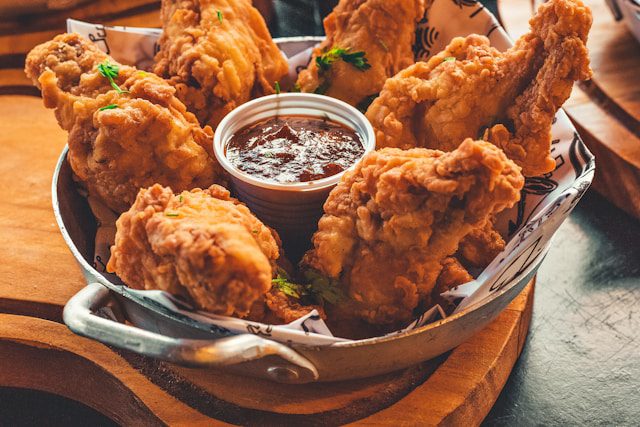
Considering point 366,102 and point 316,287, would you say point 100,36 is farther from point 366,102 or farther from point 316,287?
point 316,287

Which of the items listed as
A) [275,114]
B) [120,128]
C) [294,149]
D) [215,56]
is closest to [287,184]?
[294,149]

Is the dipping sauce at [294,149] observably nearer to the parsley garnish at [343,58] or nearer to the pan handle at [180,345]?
the parsley garnish at [343,58]

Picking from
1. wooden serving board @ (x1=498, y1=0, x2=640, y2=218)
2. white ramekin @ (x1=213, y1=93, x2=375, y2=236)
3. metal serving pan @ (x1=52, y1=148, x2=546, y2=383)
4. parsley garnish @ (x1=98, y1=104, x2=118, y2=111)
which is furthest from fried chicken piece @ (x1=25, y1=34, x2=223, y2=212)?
wooden serving board @ (x1=498, y1=0, x2=640, y2=218)

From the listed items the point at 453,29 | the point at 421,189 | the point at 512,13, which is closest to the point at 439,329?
the point at 421,189

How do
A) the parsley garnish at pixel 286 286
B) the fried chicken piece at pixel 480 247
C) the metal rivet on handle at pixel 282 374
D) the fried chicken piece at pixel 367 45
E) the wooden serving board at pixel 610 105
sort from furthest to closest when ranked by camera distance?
the wooden serving board at pixel 610 105
the fried chicken piece at pixel 367 45
the fried chicken piece at pixel 480 247
the parsley garnish at pixel 286 286
the metal rivet on handle at pixel 282 374

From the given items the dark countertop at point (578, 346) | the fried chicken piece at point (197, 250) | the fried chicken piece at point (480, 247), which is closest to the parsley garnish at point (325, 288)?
the fried chicken piece at point (197, 250)

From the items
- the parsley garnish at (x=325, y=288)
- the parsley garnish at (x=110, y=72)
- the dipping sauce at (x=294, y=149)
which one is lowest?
the parsley garnish at (x=325, y=288)
